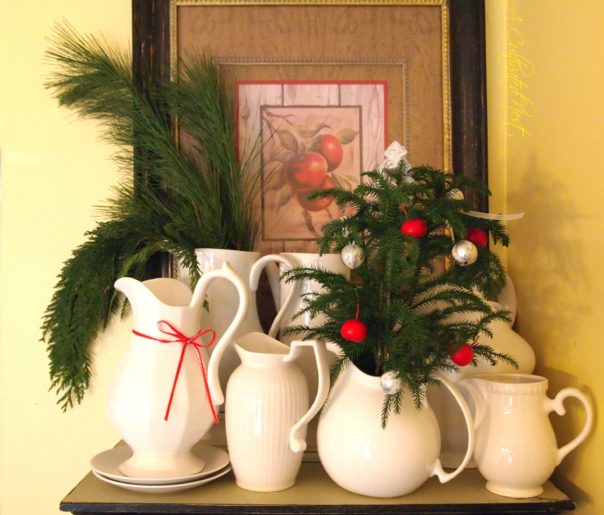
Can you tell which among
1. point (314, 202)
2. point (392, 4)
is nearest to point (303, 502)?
point (314, 202)

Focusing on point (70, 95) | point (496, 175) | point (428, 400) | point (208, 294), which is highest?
point (70, 95)

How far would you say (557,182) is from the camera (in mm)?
1017

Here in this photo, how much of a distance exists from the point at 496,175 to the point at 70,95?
0.77 meters

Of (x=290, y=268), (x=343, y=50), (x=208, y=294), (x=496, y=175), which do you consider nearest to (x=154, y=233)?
(x=208, y=294)

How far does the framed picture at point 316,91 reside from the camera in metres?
1.20

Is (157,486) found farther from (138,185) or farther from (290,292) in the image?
(138,185)

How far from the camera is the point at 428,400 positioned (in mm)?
1017

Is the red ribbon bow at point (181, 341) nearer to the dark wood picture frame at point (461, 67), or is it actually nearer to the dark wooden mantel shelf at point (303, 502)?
the dark wooden mantel shelf at point (303, 502)

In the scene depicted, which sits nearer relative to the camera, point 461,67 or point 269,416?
point 269,416

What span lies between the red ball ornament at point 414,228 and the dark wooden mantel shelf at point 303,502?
348mm

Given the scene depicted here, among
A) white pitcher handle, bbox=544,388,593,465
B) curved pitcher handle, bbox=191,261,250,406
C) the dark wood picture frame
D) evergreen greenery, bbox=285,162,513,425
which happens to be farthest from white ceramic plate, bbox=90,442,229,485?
the dark wood picture frame

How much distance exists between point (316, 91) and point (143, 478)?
71 cm

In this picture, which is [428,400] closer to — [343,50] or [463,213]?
[463,213]

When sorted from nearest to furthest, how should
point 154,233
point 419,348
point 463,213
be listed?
1. point 419,348
2. point 463,213
3. point 154,233
